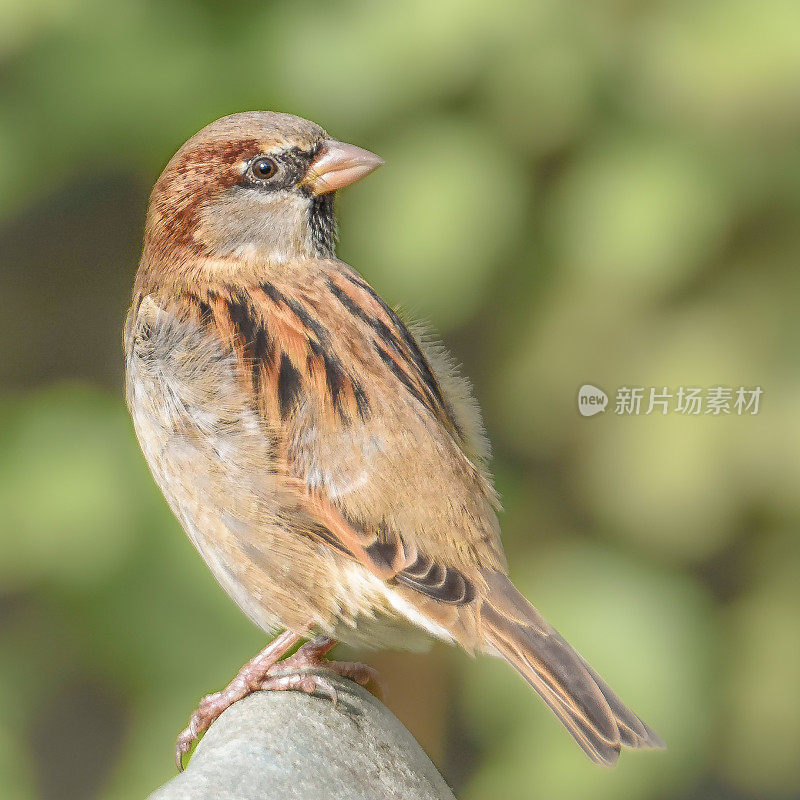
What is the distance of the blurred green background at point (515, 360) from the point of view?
2135 mm

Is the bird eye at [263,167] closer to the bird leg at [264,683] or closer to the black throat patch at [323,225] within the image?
the black throat patch at [323,225]

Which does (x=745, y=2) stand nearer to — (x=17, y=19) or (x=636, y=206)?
(x=636, y=206)

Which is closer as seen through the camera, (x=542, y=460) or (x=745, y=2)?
(x=745, y=2)

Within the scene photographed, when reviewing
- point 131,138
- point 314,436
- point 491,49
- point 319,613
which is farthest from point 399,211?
point 319,613

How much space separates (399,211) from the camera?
219 centimetres

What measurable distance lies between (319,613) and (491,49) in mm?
1197

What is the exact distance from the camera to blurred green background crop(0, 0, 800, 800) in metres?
2.13

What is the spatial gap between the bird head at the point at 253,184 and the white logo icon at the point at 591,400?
2.76ft

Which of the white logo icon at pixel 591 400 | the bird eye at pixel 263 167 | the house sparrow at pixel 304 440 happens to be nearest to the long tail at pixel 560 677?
the house sparrow at pixel 304 440

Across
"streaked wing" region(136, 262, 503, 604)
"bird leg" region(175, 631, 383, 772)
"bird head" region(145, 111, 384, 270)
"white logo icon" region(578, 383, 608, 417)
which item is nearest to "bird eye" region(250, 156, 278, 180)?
"bird head" region(145, 111, 384, 270)
